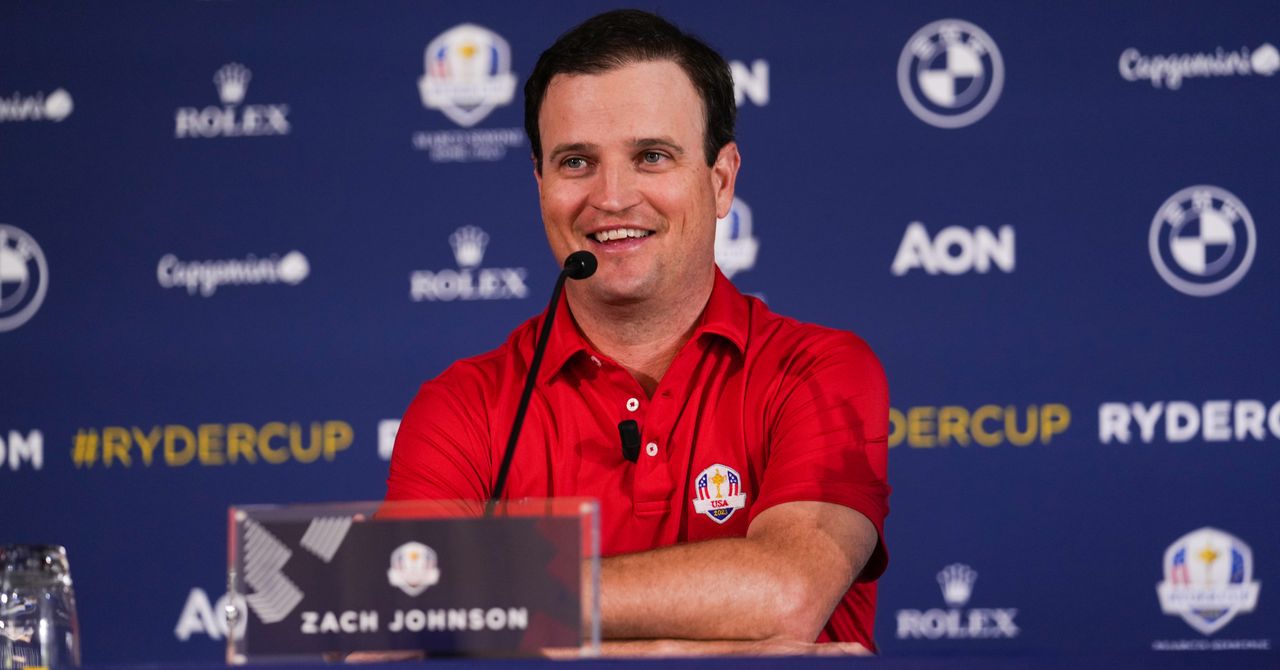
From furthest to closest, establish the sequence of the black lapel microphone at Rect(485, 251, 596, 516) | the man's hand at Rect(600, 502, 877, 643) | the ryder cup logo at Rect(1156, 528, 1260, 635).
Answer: the ryder cup logo at Rect(1156, 528, 1260, 635) < the man's hand at Rect(600, 502, 877, 643) < the black lapel microphone at Rect(485, 251, 596, 516)

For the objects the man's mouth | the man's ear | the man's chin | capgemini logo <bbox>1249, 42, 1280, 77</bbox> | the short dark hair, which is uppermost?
capgemini logo <bbox>1249, 42, 1280, 77</bbox>

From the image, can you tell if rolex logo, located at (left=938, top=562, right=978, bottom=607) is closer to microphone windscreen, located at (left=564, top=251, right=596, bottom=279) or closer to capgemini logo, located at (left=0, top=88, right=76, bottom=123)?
microphone windscreen, located at (left=564, top=251, right=596, bottom=279)

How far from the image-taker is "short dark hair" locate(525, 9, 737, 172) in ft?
6.90

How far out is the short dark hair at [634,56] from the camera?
2104mm

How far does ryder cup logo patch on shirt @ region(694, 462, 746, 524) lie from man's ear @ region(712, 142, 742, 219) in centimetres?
49

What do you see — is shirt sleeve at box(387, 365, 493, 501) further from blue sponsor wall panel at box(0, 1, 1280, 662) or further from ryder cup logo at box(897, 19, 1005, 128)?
ryder cup logo at box(897, 19, 1005, 128)

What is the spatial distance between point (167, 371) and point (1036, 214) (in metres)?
2.27

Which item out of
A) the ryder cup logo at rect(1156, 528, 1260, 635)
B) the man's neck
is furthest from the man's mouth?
the ryder cup logo at rect(1156, 528, 1260, 635)

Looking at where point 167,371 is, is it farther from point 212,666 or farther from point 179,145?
point 212,666

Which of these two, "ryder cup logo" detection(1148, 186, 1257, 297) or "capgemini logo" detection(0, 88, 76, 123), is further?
"capgemini logo" detection(0, 88, 76, 123)

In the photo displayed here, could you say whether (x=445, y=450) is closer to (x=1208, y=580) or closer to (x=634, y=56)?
(x=634, y=56)

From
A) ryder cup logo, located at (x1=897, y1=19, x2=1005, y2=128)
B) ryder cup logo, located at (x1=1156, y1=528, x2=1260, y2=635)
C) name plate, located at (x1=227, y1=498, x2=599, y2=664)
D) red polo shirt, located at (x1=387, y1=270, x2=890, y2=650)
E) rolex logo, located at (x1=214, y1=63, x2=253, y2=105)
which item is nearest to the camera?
name plate, located at (x1=227, y1=498, x2=599, y2=664)

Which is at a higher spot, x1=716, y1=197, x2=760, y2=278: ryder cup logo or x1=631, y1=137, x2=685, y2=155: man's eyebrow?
x1=716, y1=197, x2=760, y2=278: ryder cup logo

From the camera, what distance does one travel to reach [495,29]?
360 centimetres
